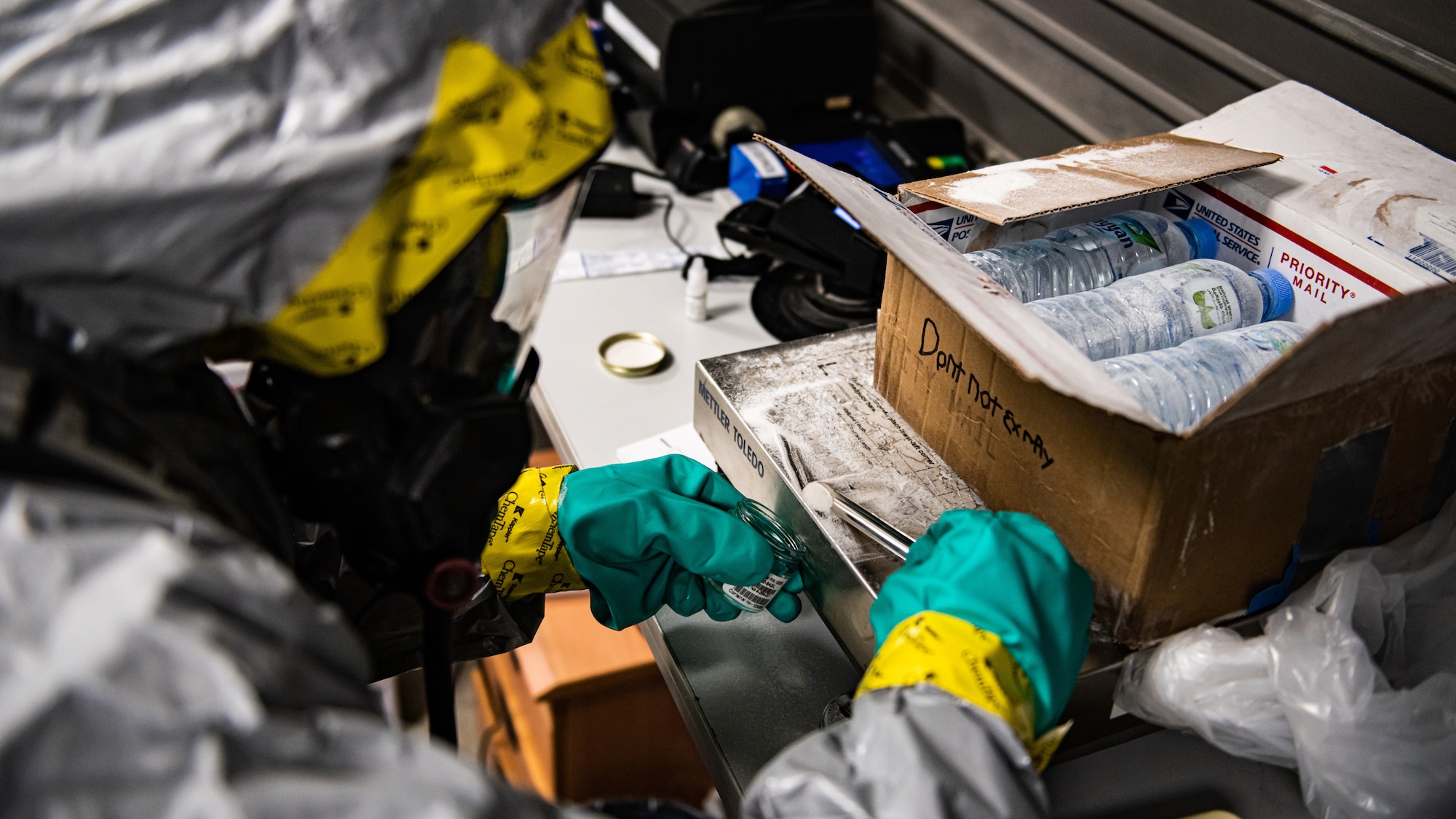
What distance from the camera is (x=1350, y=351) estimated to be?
29.4 inches

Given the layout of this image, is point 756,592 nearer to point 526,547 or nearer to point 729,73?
point 526,547

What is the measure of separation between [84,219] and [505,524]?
20.5 inches

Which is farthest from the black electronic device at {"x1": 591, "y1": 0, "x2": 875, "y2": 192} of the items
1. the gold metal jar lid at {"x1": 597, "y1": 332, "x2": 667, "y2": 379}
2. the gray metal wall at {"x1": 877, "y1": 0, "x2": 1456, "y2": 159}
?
the gold metal jar lid at {"x1": 597, "y1": 332, "x2": 667, "y2": 379}

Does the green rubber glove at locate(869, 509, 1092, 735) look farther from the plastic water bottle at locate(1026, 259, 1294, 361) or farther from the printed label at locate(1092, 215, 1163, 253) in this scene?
the printed label at locate(1092, 215, 1163, 253)

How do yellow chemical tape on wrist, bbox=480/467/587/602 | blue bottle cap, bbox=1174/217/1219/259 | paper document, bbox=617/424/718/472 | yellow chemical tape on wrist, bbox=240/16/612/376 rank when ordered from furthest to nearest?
paper document, bbox=617/424/718/472
blue bottle cap, bbox=1174/217/1219/259
yellow chemical tape on wrist, bbox=480/467/587/602
yellow chemical tape on wrist, bbox=240/16/612/376

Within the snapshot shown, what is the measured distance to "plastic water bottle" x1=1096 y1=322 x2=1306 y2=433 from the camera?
0.88m

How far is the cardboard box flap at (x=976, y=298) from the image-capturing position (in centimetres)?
69

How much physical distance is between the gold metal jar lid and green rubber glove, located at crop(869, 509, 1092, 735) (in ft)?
2.08

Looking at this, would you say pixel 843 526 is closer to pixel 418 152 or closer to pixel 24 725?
pixel 418 152

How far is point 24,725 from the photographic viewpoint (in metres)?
0.45

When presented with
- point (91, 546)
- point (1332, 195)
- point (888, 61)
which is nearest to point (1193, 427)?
point (1332, 195)

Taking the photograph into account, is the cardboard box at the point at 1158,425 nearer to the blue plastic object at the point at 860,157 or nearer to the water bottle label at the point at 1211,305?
the water bottle label at the point at 1211,305

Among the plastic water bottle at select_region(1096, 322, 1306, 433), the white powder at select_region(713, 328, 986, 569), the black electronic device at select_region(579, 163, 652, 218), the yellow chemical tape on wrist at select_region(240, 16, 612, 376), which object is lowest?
the black electronic device at select_region(579, 163, 652, 218)

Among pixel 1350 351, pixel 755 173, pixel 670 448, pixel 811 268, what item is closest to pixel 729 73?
pixel 755 173
